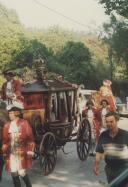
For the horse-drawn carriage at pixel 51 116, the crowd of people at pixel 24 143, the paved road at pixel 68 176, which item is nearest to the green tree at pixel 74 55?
the horse-drawn carriage at pixel 51 116

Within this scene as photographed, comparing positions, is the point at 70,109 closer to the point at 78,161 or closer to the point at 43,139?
the point at 78,161

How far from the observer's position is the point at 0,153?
10.3 meters

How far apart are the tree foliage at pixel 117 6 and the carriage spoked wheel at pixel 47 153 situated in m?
24.5

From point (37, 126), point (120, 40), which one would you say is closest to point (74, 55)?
point (120, 40)

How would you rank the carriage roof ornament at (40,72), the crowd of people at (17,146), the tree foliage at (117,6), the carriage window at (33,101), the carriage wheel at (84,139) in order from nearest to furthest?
the crowd of people at (17,146)
the carriage window at (33,101)
the carriage roof ornament at (40,72)
the carriage wheel at (84,139)
the tree foliage at (117,6)

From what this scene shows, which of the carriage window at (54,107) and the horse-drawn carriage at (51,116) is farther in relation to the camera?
the carriage window at (54,107)

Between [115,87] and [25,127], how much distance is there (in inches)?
2128

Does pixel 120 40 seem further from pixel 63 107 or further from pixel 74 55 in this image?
pixel 63 107

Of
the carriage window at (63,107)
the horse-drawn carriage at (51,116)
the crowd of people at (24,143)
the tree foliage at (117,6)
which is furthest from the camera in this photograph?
the tree foliage at (117,6)

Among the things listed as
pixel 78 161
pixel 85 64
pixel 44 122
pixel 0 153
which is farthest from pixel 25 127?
pixel 85 64

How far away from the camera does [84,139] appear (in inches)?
529

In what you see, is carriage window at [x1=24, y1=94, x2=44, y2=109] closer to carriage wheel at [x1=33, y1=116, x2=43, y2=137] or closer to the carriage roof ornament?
carriage wheel at [x1=33, y1=116, x2=43, y2=137]

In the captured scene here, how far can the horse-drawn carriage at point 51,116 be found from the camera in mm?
11406

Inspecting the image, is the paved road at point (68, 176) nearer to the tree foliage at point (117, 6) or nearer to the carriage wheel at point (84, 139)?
the carriage wheel at point (84, 139)
